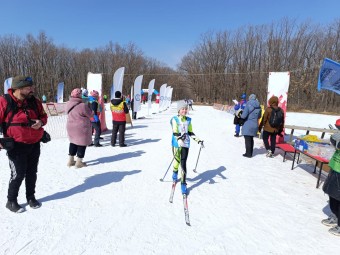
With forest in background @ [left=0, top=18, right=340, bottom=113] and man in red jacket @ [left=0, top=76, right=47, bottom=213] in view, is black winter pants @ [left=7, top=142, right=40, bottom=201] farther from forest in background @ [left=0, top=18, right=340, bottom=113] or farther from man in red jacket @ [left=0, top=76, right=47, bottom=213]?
forest in background @ [left=0, top=18, right=340, bottom=113]

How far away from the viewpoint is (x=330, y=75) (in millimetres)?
3809

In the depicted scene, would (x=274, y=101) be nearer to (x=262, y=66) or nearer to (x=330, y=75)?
(x=330, y=75)

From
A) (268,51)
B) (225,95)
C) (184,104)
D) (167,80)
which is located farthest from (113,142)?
(167,80)

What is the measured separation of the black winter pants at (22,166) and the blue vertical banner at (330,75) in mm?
4656

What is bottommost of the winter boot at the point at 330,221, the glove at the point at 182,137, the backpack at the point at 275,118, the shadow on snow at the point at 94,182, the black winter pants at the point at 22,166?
the shadow on snow at the point at 94,182

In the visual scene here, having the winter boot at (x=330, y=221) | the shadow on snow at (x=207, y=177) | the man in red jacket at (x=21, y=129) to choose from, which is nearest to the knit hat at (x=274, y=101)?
the shadow on snow at (x=207, y=177)

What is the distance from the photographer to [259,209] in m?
3.68

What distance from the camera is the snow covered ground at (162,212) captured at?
2.71 meters

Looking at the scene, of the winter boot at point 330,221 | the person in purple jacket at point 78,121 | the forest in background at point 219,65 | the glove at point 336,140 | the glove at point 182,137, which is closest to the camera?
the glove at point 336,140

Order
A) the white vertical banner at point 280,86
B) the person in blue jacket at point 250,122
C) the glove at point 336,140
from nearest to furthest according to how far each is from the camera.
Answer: the glove at point 336,140, the person in blue jacket at point 250,122, the white vertical banner at point 280,86

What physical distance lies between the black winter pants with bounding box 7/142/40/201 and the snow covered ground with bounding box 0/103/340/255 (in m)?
0.32

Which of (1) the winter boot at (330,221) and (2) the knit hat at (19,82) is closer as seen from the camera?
(2) the knit hat at (19,82)

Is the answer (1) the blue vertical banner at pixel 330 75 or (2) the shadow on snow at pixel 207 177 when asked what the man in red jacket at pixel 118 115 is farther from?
(1) the blue vertical banner at pixel 330 75

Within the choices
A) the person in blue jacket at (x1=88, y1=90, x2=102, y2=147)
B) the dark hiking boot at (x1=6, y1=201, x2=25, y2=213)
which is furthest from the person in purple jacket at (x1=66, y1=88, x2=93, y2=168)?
the person in blue jacket at (x1=88, y1=90, x2=102, y2=147)
